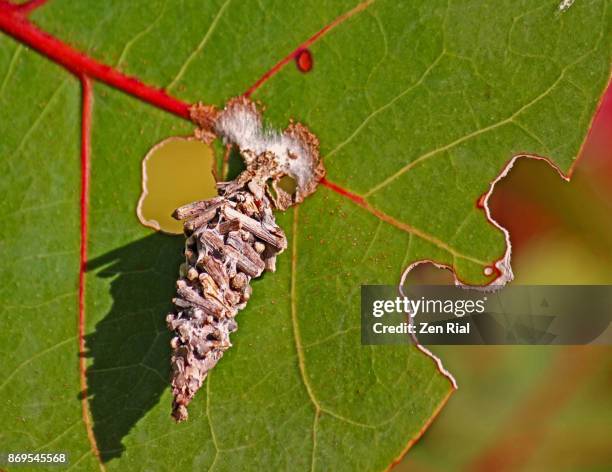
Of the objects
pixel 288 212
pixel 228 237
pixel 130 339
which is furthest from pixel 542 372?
pixel 130 339

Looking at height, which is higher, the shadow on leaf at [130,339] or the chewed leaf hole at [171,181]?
the chewed leaf hole at [171,181]

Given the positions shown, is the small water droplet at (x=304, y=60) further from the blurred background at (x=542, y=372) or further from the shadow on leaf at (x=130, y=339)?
the blurred background at (x=542, y=372)

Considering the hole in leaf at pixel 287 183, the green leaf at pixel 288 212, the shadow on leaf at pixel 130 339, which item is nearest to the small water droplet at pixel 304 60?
the green leaf at pixel 288 212

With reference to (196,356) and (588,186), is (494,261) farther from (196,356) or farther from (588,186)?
(196,356)

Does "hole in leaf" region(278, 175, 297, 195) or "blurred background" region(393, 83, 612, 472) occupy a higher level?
"hole in leaf" region(278, 175, 297, 195)

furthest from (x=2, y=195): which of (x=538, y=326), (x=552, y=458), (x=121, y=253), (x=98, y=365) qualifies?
(x=552, y=458)

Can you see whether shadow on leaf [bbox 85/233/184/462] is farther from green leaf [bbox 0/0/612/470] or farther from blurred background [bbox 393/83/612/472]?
blurred background [bbox 393/83/612/472]

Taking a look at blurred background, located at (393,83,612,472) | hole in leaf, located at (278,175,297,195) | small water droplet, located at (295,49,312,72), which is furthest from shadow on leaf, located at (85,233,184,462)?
blurred background, located at (393,83,612,472)
